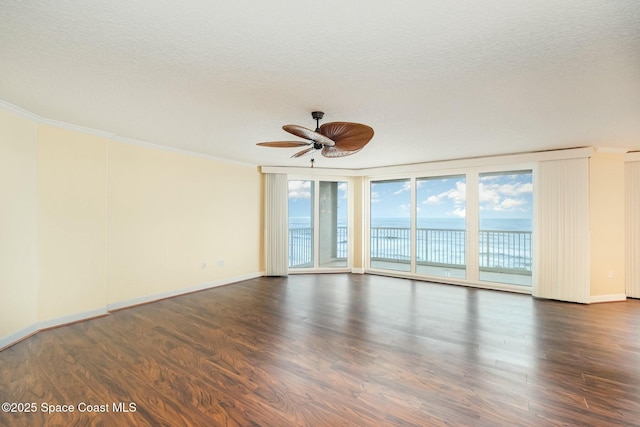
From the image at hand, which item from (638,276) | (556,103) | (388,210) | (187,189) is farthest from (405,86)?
(638,276)

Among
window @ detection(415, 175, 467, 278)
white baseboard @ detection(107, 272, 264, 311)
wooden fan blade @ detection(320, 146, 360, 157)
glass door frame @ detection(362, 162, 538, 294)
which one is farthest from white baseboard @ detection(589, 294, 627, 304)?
white baseboard @ detection(107, 272, 264, 311)

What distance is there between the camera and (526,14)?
1500 millimetres

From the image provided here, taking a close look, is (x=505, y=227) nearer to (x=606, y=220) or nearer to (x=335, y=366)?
(x=606, y=220)

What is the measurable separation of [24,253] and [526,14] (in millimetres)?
4778

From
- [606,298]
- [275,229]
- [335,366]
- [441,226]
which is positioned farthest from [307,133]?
[606,298]

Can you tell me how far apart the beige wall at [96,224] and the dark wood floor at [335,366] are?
387mm

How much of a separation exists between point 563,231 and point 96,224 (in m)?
6.89

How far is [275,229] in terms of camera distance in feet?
20.4

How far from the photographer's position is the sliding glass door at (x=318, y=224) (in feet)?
21.6

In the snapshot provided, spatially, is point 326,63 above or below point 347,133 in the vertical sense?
above

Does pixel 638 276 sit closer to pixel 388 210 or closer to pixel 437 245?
pixel 437 245

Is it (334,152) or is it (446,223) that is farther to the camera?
(446,223)

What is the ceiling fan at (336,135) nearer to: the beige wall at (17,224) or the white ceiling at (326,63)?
the white ceiling at (326,63)

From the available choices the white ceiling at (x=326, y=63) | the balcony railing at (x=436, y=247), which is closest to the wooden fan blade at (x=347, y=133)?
the white ceiling at (x=326, y=63)
